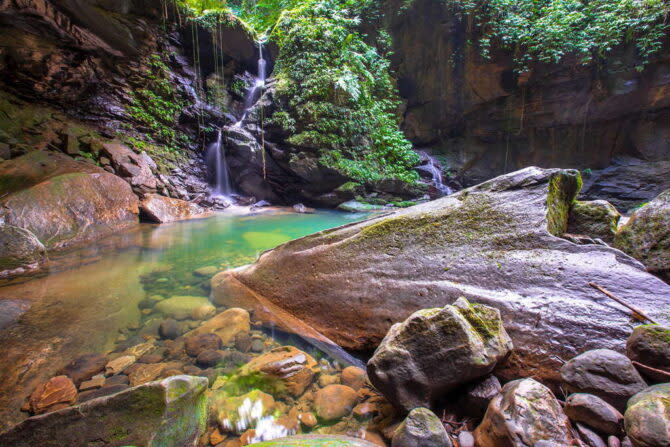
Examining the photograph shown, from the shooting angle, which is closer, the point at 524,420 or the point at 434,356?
the point at 524,420

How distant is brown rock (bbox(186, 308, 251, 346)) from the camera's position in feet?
Result: 7.79

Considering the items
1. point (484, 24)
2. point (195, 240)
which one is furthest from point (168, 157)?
point (484, 24)

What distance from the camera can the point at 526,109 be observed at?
12.0 meters

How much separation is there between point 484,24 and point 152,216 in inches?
561

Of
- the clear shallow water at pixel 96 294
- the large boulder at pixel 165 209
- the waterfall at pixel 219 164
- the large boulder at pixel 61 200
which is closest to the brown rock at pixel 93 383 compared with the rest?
the clear shallow water at pixel 96 294

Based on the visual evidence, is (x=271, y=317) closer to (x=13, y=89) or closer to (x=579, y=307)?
(x=579, y=307)

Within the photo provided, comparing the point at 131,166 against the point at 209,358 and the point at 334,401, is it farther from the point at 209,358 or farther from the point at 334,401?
the point at 334,401

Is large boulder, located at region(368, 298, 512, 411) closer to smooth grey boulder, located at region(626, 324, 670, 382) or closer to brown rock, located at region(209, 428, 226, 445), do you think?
smooth grey boulder, located at region(626, 324, 670, 382)

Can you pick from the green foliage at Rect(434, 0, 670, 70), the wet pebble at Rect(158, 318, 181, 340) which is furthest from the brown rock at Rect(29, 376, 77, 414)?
the green foliage at Rect(434, 0, 670, 70)

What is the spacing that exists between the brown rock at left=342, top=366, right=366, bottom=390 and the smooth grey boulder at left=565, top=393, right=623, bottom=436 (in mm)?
1079

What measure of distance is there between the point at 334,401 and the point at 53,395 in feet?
5.84

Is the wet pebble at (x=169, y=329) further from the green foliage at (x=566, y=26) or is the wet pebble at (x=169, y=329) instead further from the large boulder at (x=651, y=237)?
the green foliage at (x=566, y=26)

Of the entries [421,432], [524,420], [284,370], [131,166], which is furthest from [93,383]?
[131,166]

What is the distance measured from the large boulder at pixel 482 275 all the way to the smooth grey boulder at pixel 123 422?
3.82 ft
